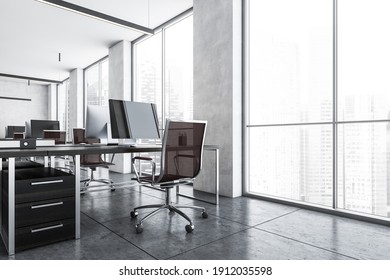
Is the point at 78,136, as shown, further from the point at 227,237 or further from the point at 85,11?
the point at 227,237

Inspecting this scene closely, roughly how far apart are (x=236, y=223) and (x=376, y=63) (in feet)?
7.99

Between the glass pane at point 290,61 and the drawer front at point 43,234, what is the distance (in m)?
3.03

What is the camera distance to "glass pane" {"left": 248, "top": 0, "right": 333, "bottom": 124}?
135 inches

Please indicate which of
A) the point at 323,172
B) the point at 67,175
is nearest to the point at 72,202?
the point at 67,175

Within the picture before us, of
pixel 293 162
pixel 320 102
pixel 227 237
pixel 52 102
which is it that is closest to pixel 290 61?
pixel 320 102

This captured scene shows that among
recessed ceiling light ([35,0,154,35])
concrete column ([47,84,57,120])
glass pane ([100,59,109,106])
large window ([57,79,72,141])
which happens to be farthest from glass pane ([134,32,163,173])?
concrete column ([47,84,57,120])

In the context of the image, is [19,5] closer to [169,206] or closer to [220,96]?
[220,96]

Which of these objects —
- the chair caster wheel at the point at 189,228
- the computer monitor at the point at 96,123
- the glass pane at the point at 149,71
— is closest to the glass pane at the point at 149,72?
the glass pane at the point at 149,71

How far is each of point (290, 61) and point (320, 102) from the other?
818 millimetres

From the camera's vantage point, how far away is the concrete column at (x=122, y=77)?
6873 mm

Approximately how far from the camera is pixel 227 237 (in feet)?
8.09

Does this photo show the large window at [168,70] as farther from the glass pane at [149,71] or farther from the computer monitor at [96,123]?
the computer monitor at [96,123]

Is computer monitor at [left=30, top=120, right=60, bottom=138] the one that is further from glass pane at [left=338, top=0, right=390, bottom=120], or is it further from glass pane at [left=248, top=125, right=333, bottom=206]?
glass pane at [left=338, top=0, right=390, bottom=120]
